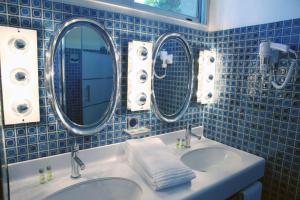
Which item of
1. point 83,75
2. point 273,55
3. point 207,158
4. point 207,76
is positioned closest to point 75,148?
point 83,75

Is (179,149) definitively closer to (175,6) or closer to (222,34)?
(222,34)

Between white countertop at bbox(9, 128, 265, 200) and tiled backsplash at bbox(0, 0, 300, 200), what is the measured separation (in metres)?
0.05

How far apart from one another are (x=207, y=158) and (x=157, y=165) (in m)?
0.62

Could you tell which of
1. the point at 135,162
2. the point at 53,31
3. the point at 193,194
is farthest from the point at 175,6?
the point at 193,194

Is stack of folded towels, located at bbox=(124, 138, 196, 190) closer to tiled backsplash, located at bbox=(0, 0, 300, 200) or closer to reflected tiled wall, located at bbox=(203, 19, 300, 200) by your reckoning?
tiled backsplash, located at bbox=(0, 0, 300, 200)

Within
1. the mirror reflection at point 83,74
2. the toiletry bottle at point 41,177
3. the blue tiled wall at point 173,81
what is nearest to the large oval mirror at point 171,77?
the blue tiled wall at point 173,81

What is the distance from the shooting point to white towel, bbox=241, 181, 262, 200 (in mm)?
1098

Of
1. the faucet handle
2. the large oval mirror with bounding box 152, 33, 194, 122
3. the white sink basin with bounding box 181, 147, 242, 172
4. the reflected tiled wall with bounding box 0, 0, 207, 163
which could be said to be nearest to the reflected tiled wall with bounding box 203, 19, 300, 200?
the white sink basin with bounding box 181, 147, 242, 172

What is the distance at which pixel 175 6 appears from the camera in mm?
1391

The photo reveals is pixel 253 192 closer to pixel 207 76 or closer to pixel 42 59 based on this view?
pixel 207 76

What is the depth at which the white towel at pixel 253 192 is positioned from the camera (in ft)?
3.60

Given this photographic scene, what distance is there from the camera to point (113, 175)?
99 cm

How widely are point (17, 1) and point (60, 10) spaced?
0.16 m

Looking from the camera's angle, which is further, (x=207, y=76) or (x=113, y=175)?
(x=207, y=76)
